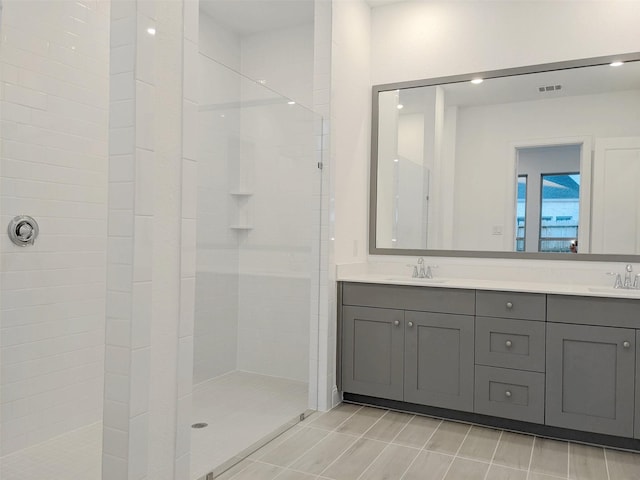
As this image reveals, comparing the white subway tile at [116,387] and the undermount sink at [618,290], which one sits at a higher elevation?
the undermount sink at [618,290]

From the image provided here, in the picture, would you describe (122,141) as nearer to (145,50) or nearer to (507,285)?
(145,50)

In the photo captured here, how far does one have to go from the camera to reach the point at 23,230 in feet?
7.89

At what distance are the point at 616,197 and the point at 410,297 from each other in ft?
4.52

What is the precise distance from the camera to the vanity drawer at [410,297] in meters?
2.95

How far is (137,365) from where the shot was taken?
1.70 m

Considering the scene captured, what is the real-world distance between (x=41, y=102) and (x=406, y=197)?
2343 mm

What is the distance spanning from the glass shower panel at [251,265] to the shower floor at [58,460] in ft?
1.79

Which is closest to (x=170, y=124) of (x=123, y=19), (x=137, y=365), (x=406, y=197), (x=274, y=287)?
(x=123, y=19)

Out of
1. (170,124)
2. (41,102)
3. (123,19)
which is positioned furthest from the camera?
(41,102)

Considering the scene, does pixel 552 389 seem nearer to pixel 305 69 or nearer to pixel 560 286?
pixel 560 286

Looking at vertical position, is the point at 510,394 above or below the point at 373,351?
below

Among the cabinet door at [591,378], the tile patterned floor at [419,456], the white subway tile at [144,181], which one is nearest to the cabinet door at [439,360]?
the tile patterned floor at [419,456]

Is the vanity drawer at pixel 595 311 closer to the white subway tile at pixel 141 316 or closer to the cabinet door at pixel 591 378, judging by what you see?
the cabinet door at pixel 591 378

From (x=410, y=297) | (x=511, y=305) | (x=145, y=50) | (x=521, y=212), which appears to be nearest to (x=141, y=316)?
(x=145, y=50)
